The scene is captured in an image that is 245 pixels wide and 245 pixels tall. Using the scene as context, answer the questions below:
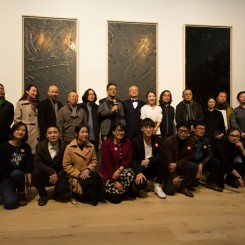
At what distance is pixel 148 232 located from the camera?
8.15 feet

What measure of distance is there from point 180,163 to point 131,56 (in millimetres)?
2289

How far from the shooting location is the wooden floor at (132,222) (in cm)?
234

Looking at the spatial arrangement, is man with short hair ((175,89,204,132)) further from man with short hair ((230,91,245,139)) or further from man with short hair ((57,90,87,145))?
man with short hair ((57,90,87,145))

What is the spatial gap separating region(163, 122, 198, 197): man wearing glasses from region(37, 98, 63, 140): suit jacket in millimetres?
1707

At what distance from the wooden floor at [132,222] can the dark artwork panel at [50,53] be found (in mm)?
2153

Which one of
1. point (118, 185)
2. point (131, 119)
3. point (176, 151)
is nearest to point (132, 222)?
point (118, 185)

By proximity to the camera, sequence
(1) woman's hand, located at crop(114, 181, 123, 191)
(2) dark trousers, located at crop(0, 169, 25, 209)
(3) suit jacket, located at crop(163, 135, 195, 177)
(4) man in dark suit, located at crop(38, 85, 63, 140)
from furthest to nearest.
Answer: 1. (4) man in dark suit, located at crop(38, 85, 63, 140)
2. (3) suit jacket, located at crop(163, 135, 195, 177)
3. (1) woman's hand, located at crop(114, 181, 123, 191)
4. (2) dark trousers, located at crop(0, 169, 25, 209)

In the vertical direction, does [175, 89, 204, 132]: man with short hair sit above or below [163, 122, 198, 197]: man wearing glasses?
above

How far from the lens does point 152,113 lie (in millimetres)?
4355

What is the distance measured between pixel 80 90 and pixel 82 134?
1701mm

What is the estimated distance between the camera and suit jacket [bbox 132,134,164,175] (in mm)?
3674

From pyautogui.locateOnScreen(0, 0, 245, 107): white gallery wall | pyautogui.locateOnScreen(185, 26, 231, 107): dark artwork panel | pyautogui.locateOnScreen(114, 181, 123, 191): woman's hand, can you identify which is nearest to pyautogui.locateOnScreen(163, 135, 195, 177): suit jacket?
pyautogui.locateOnScreen(114, 181, 123, 191): woman's hand

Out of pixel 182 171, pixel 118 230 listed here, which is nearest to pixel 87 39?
pixel 182 171

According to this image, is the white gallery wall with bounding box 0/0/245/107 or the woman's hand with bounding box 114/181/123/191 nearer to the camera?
the woman's hand with bounding box 114/181/123/191
